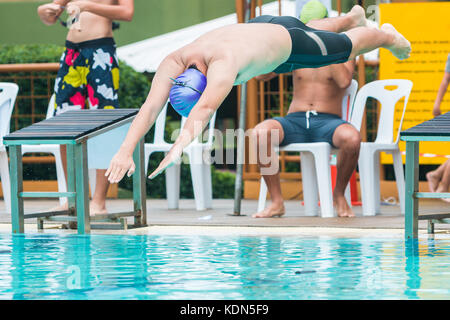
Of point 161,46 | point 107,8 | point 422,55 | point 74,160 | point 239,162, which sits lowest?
point 239,162

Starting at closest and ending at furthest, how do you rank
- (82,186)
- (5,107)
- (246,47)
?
(246,47) → (82,186) → (5,107)

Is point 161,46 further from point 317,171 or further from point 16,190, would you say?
point 16,190

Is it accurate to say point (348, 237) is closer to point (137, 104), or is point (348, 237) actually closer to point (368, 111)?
point (368, 111)

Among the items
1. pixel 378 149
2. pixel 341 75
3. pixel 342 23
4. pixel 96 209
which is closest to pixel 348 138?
pixel 378 149

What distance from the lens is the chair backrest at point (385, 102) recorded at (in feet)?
26.7

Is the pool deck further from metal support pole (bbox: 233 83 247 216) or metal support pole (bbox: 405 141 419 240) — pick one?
metal support pole (bbox: 405 141 419 240)

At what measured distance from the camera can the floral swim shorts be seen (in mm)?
7430

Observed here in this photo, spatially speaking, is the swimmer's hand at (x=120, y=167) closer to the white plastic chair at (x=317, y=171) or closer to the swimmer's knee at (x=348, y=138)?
the white plastic chair at (x=317, y=171)

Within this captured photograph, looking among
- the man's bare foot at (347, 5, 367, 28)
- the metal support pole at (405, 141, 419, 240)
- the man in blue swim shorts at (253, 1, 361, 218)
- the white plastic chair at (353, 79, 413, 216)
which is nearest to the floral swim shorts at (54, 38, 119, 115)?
the man in blue swim shorts at (253, 1, 361, 218)

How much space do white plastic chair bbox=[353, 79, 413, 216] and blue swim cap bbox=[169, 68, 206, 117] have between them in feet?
9.67

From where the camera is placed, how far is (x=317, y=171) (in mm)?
7598

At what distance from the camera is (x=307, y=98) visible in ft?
26.1

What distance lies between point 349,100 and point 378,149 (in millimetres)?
602

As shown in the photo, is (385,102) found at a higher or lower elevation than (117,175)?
higher
